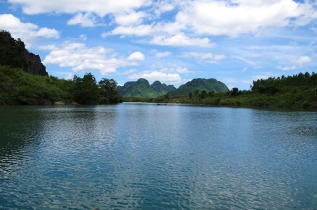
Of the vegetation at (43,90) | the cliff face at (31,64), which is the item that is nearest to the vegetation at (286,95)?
the vegetation at (43,90)

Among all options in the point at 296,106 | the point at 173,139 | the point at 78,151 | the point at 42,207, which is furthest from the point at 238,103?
the point at 42,207

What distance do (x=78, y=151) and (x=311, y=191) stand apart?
67.8 feet

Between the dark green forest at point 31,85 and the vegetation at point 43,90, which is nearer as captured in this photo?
the vegetation at point 43,90

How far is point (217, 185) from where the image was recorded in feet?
55.5

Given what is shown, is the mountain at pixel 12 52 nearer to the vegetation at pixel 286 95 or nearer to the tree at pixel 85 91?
the tree at pixel 85 91

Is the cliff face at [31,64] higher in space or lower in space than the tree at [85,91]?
higher

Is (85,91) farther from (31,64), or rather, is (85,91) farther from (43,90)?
→ (31,64)

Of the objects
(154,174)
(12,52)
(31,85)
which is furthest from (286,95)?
(12,52)

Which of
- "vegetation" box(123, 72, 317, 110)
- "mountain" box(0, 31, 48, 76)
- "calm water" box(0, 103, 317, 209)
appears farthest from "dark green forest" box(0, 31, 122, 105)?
"vegetation" box(123, 72, 317, 110)

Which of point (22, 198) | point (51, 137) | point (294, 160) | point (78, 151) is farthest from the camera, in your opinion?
point (51, 137)

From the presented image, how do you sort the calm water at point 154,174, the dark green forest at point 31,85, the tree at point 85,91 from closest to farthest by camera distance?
1. the calm water at point 154,174
2. the dark green forest at point 31,85
3. the tree at point 85,91

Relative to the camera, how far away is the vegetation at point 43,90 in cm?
11300

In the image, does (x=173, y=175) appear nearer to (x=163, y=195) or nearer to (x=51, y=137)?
(x=163, y=195)

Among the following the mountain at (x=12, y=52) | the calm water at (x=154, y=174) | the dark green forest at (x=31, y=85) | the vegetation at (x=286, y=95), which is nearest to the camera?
the calm water at (x=154, y=174)
